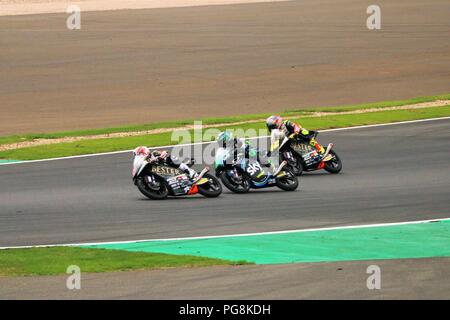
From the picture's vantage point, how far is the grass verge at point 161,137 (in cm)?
3375

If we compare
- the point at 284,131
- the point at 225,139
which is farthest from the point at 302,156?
the point at 225,139

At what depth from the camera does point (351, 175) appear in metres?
28.5

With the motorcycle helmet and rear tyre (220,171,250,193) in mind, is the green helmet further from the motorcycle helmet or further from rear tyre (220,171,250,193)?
the motorcycle helmet

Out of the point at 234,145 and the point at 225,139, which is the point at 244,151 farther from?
the point at 225,139

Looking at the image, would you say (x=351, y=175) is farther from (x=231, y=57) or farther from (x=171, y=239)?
(x=231, y=57)

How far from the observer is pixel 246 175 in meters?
26.2

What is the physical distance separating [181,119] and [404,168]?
13889mm

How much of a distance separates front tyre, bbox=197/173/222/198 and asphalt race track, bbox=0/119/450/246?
19 cm

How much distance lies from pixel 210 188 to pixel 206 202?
2.20 ft

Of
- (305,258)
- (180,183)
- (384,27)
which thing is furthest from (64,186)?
(384,27)

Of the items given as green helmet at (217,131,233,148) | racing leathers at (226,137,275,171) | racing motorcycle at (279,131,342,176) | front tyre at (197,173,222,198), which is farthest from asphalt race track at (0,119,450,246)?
green helmet at (217,131,233,148)

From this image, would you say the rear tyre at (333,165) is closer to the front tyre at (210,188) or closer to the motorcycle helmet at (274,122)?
the motorcycle helmet at (274,122)

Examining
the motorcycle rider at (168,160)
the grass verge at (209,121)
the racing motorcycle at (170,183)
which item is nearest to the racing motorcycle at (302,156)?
the racing motorcycle at (170,183)
